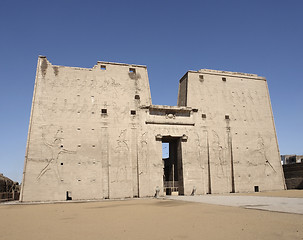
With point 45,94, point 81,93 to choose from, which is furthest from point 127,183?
point 45,94

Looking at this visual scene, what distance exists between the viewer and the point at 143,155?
65.6 feet

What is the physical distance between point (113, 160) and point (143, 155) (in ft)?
7.28

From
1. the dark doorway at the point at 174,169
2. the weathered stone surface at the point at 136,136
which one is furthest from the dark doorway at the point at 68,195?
the dark doorway at the point at 174,169

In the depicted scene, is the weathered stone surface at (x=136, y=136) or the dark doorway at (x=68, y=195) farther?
the weathered stone surface at (x=136, y=136)

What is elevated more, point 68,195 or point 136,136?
point 136,136

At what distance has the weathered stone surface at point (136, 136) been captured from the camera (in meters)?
18.5

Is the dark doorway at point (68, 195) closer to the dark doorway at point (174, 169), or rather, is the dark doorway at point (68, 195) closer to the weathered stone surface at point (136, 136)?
the weathered stone surface at point (136, 136)

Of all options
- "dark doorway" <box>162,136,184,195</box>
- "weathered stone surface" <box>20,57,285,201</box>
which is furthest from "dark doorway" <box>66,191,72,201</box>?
"dark doorway" <box>162,136,184,195</box>

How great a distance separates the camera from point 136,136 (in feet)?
66.4

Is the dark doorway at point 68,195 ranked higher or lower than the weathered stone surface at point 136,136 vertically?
lower

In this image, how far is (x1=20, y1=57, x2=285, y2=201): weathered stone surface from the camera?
18484mm

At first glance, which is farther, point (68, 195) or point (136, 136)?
point (136, 136)

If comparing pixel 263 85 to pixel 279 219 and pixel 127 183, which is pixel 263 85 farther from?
pixel 279 219

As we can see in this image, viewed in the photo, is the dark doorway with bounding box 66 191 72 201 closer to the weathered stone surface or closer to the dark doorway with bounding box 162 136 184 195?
the weathered stone surface
